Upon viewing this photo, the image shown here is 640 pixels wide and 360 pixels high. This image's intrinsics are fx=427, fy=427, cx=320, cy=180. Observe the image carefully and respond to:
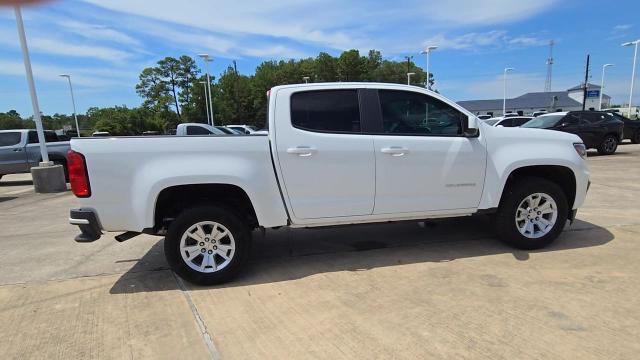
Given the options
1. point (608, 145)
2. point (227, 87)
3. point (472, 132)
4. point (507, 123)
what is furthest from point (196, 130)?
point (227, 87)

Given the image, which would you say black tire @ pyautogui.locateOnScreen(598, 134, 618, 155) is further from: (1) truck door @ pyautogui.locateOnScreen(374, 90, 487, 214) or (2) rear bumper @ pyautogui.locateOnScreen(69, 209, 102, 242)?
(2) rear bumper @ pyautogui.locateOnScreen(69, 209, 102, 242)

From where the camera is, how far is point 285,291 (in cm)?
404

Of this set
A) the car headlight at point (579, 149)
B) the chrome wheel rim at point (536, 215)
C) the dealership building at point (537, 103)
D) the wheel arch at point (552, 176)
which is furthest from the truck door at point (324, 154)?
the dealership building at point (537, 103)

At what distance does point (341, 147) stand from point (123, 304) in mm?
2507

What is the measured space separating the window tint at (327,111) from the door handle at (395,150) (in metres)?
0.34

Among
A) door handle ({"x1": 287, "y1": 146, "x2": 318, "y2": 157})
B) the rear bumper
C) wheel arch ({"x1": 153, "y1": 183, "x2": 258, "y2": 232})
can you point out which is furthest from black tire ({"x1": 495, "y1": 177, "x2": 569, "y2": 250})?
the rear bumper

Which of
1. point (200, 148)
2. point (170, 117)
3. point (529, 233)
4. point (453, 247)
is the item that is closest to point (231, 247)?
point (200, 148)

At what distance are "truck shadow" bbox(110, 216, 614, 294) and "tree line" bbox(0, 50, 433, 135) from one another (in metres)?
53.4

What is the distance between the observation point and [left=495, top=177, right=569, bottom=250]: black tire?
4805 mm

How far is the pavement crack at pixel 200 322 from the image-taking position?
305 centimetres

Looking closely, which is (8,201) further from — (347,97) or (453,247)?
(453,247)

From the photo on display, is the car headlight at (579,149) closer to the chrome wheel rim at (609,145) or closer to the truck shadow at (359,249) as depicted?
the truck shadow at (359,249)

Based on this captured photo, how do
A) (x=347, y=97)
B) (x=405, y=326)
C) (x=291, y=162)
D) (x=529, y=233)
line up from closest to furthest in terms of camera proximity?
(x=405, y=326), (x=291, y=162), (x=347, y=97), (x=529, y=233)

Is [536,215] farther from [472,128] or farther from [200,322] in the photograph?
[200,322]
